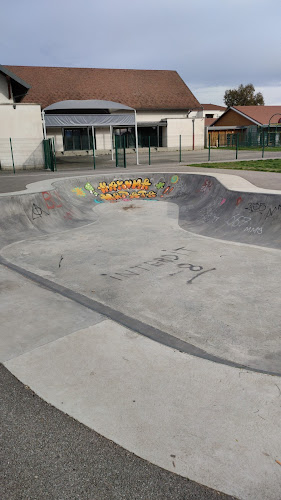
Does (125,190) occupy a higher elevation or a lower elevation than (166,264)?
higher

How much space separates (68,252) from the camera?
835 centimetres

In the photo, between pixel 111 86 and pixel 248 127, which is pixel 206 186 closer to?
pixel 111 86

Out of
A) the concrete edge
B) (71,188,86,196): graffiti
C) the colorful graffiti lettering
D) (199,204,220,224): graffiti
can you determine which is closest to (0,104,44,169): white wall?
(71,188,86,196): graffiti

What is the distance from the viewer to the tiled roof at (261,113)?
48.1 metres

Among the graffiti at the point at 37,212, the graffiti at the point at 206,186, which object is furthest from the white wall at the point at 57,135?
the graffiti at the point at 37,212

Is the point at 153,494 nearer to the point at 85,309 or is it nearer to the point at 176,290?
the point at 85,309

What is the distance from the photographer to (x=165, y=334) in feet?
14.7

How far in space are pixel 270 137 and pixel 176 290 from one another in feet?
142

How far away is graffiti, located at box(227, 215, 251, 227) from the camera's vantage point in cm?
983

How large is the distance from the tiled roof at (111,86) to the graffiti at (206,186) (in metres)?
26.1

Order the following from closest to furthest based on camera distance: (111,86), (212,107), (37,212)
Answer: (37,212)
(111,86)
(212,107)

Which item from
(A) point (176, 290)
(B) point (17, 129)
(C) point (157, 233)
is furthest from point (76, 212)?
(B) point (17, 129)

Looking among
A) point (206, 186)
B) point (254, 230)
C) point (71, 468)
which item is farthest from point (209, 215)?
point (71, 468)

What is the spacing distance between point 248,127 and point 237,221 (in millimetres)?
41654
